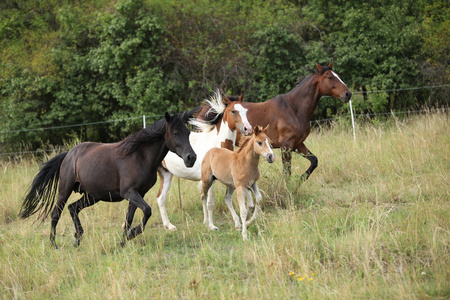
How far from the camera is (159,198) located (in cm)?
736

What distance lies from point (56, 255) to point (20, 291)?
0.97 m

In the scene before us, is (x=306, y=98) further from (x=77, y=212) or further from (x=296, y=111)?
(x=77, y=212)

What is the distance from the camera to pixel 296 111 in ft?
27.7

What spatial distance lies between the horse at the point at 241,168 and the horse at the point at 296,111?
6.01 feet

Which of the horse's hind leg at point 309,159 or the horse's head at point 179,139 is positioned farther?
the horse's hind leg at point 309,159

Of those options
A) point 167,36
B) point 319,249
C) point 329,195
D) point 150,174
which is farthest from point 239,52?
point 319,249

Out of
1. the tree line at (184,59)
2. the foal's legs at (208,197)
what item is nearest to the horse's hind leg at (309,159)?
the foal's legs at (208,197)

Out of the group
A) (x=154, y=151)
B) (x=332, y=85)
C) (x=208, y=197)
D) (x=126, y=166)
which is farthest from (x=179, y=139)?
(x=332, y=85)

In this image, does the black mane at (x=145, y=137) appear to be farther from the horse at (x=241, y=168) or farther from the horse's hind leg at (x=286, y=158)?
the horse's hind leg at (x=286, y=158)

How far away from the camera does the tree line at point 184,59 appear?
54.0 feet

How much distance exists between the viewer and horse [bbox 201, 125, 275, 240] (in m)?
5.80

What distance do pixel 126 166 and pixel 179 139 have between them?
2.70ft

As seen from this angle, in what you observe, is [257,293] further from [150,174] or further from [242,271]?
[150,174]

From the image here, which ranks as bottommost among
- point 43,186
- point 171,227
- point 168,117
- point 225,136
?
point 171,227
